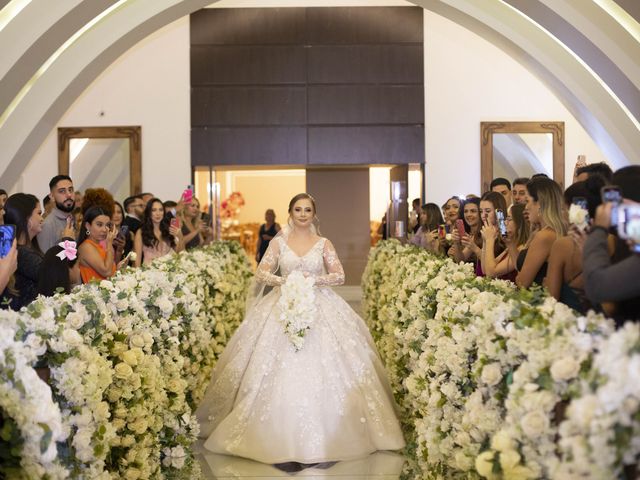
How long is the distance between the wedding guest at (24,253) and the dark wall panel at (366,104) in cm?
988

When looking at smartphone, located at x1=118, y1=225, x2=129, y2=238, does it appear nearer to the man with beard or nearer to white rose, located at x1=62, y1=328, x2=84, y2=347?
the man with beard

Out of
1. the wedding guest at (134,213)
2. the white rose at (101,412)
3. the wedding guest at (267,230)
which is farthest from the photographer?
the wedding guest at (267,230)

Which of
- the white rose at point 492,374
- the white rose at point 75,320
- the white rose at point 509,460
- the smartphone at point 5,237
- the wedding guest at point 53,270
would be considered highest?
the smartphone at point 5,237

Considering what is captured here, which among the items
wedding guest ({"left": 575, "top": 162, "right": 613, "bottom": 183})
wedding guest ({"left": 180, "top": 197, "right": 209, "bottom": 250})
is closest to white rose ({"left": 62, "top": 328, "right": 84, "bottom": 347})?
wedding guest ({"left": 575, "top": 162, "right": 613, "bottom": 183})

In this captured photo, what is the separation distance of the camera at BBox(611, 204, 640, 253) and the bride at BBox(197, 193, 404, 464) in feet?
11.1

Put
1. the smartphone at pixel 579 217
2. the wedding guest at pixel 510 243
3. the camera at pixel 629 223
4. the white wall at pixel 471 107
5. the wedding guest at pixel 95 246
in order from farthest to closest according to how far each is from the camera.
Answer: the white wall at pixel 471 107 < the wedding guest at pixel 95 246 < the wedding guest at pixel 510 243 < the smartphone at pixel 579 217 < the camera at pixel 629 223

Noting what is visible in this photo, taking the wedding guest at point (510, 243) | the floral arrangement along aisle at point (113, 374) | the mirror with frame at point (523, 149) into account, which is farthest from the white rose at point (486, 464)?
the mirror with frame at point (523, 149)

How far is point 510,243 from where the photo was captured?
6.10 meters

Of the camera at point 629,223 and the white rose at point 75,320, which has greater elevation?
the camera at point 629,223

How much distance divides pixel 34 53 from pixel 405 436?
6.91 metres

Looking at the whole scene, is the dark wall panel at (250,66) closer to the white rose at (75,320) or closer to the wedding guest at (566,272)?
the wedding guest at (566,272)

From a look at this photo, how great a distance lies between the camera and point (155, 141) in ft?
50.6

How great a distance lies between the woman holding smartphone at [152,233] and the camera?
916 centimetres

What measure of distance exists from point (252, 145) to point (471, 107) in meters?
3.44
